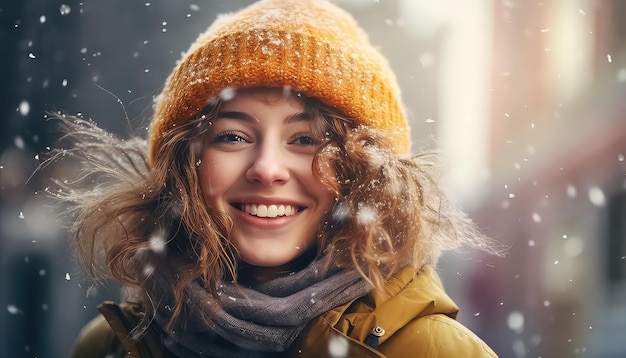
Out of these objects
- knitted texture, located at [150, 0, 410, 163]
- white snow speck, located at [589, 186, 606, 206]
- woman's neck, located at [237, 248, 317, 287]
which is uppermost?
knitted texture, located at [150, 0, 410, 163]

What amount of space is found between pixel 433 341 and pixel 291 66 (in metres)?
0.67

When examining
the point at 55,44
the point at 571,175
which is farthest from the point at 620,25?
the point at 55,44

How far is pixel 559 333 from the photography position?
4.39m

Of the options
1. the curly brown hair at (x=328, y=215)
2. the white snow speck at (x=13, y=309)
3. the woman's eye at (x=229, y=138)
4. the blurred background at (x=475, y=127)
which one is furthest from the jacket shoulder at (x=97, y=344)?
the white snow speck at (x=13, y=309)

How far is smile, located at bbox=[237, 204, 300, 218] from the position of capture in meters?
1.44

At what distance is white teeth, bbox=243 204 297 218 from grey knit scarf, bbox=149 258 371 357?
14 centimetres

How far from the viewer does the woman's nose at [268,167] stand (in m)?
1.39

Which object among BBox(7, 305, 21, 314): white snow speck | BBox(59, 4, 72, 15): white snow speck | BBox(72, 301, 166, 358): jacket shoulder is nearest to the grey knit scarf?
BBox(72, 301, 166, 358): jacket shoulder

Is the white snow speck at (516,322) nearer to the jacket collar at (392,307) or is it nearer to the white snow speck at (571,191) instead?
the white snow speck at (571,191)

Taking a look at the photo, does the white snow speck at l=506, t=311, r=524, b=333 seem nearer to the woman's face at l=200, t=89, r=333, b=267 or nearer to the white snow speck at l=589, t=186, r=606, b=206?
the white snow speck at l=589, t=186, r=606, b=206

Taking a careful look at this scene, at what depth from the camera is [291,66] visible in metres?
1.42

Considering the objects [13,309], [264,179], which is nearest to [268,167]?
[264,179]

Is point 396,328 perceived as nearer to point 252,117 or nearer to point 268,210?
point 268,210

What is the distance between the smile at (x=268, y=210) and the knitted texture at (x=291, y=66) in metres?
0.26
